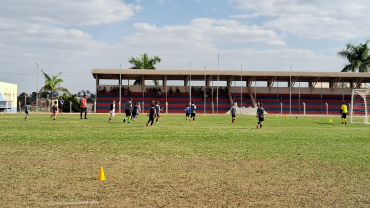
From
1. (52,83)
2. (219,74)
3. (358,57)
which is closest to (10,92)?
(52,83)

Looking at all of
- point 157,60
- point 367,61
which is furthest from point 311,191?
point 367,61

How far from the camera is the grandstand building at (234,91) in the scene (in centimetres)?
6019

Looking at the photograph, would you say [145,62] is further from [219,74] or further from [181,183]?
[181,183]

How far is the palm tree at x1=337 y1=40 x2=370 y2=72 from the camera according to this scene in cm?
7500

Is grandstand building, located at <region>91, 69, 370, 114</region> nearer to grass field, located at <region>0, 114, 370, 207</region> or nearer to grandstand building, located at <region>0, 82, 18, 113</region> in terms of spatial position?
grandstand building, located at <region>0, 82, 18, 113</region>

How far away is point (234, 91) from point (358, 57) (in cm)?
3003

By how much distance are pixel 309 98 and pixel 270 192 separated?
61265mm

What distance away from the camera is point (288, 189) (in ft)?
22.6

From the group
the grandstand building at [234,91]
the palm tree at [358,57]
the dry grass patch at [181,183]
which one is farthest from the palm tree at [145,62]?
the dry grass patch at [181,183]

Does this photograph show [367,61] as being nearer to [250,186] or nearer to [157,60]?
[157,60]

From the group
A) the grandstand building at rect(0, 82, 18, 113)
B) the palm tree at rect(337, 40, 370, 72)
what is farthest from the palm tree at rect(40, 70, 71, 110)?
the palm tree at rect(337, 40, 370, 72)

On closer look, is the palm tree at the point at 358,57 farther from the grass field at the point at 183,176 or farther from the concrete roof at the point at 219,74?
the grass field at the point at 183,176

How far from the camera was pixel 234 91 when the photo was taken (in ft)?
209

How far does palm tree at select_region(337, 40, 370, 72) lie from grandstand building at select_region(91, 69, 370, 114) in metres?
8.45
